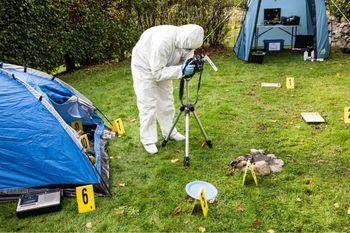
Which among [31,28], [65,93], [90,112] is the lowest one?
[90,112]

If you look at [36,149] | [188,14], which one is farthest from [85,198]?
[188,14]

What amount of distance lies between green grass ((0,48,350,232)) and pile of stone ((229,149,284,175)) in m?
0.09

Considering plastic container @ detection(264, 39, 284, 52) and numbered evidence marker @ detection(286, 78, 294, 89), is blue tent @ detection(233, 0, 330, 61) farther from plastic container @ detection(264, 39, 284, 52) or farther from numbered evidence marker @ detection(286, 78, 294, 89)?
numbered evidence marker @ detection(286, 78, 294, 89)

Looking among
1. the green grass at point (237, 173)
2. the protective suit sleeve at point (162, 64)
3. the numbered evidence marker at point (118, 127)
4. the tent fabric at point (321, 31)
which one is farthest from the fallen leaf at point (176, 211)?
the tent fabric at point (321, 31)

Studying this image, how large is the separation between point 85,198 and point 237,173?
1436 millimetres

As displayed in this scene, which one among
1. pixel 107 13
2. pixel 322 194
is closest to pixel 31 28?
pixel 107 13

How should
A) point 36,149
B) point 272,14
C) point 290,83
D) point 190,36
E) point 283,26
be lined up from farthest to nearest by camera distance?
point 272,14
point 283,26
point 290,83
point 190,36
point 36,149

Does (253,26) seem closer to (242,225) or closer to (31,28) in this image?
(31,28)

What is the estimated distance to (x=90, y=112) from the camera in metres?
4.39

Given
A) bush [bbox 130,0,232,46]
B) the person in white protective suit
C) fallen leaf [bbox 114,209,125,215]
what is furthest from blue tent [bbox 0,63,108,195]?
bush [bbox 130,0,232,46]

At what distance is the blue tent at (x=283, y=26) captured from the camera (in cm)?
739

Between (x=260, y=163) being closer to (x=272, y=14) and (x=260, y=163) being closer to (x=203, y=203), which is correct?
(x=203, y=203)

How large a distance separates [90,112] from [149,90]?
1.08 metres

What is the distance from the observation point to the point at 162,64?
345cm
